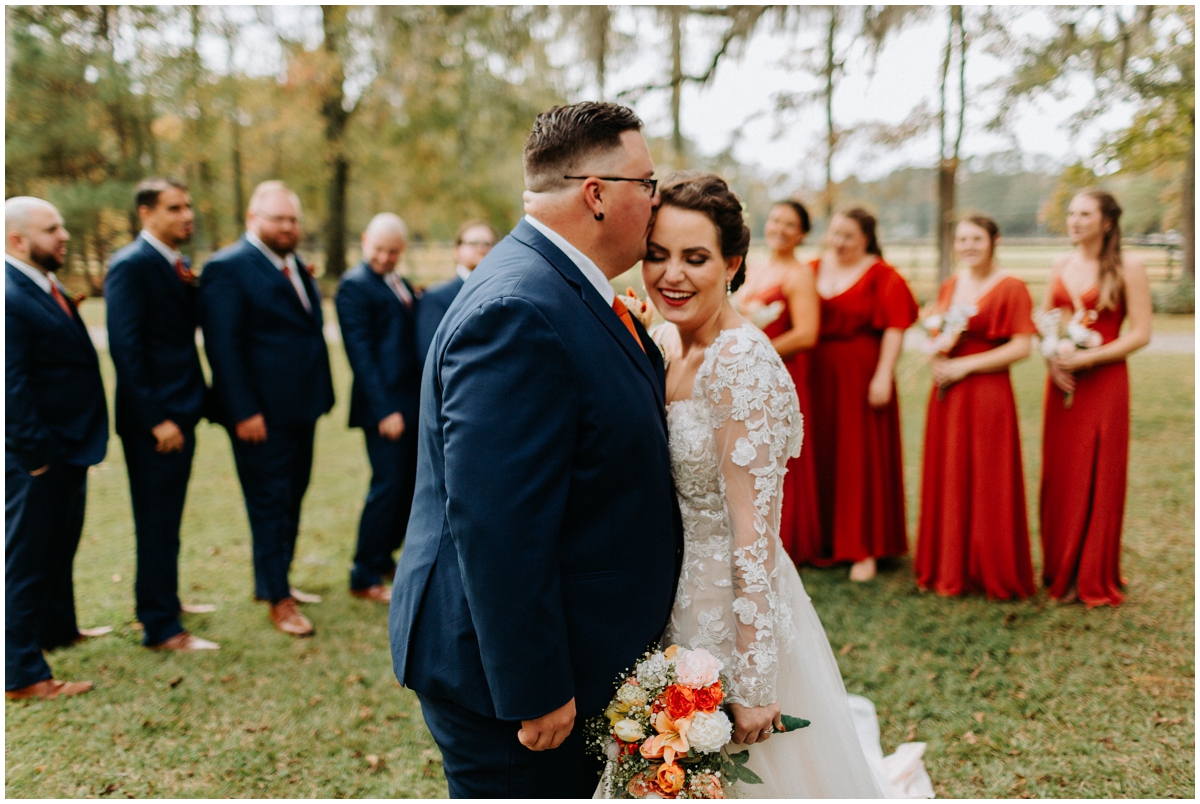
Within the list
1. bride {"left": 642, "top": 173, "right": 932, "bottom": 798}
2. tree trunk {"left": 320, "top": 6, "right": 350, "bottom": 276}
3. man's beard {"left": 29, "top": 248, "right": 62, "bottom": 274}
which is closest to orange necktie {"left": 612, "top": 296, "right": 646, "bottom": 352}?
bride {"left": 642, "top": 173, "right": 932, "bottom": 798}

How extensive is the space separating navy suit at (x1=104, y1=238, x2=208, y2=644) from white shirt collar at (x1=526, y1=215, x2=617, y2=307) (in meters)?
3.36

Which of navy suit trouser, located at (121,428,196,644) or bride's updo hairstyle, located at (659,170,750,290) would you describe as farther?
navy suit trouser, located at (121,428,196,644)

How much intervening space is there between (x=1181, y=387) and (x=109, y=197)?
19.7 m

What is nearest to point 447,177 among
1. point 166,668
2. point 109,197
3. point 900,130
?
point 109,197

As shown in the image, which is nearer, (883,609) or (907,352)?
(883,609)

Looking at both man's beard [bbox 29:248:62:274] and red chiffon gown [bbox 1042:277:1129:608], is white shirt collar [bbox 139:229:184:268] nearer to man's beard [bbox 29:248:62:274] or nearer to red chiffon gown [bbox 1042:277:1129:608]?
man's beard [bbox 29:248:62:274]

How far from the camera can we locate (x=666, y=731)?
194 centimetres

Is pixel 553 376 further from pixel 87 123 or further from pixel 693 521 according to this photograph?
pixel 87 123

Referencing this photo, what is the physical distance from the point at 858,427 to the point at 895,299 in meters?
0.95

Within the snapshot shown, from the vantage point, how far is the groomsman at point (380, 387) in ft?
17.5

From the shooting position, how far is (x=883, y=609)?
5.03 meters

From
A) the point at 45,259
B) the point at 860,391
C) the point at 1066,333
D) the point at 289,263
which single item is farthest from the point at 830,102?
the point at 45,259

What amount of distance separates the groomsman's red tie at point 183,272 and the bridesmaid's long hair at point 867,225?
4.33 meters

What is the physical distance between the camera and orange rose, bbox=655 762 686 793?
1.93 m
